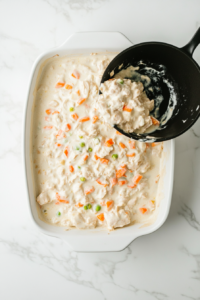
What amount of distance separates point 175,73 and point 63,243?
6.15 ft

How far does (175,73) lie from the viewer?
79.8 inches

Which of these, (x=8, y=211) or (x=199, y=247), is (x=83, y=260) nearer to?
(x=8, y=211)

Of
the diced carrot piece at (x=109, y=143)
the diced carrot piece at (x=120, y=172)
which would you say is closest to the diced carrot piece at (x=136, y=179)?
the diced carrot piece at (x=120, y=172)

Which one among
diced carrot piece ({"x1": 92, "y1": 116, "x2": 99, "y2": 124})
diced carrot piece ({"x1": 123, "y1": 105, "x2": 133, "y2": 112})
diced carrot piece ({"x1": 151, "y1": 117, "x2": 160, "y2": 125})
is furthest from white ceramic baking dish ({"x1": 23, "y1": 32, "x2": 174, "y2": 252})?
diced carrot piece ({"x1": 92, "y1": 116, "x2": 99, "y2": 124})

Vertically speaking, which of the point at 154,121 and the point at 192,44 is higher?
the point at 192,44

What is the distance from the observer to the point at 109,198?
2.20m

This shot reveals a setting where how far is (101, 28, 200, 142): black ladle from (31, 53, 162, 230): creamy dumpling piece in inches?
7.9

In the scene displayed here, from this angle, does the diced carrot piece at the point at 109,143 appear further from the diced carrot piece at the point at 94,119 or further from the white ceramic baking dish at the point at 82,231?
the white ceramic baking dish at the point at 82,231

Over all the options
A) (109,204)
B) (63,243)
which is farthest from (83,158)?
(63,243)

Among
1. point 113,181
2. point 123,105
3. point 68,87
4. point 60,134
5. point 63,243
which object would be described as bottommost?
point 63,243

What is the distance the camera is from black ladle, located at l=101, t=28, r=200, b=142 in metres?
1.82

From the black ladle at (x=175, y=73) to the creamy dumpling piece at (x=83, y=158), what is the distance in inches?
7.9

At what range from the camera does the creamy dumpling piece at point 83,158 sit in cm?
214

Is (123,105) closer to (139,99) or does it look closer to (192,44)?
(139,99)
